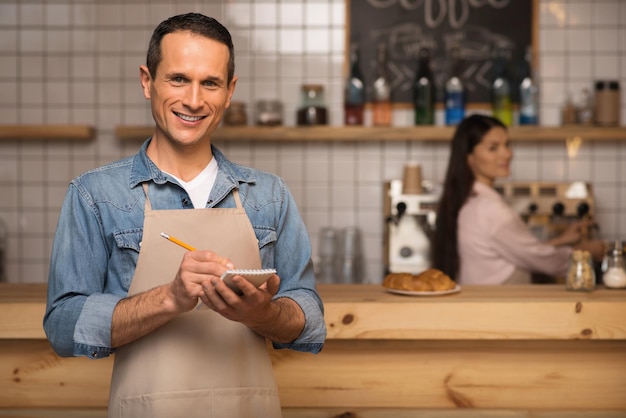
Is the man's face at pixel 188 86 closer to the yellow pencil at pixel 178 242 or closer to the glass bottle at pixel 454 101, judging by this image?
the yellow pencil at pixel 178 242

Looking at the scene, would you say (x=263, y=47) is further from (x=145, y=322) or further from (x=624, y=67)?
(x=145, y=322)

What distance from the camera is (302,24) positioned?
3727mm

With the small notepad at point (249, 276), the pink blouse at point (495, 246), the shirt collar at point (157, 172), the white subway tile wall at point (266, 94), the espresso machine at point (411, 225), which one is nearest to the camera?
the small notepad at point (249, 276)

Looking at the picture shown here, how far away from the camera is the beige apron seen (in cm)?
132

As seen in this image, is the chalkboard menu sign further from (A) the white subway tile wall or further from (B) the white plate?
(B) the white plate

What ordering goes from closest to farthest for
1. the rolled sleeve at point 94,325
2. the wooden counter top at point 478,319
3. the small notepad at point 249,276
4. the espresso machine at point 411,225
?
the small notepad at point 249,276, the rolled sleeve at point 94,325, the wooden counter top at point 478,319, the espresso machine at point 411,225

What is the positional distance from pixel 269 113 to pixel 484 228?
1143 millimetres

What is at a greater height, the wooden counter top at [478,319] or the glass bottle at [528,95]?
the glass bottle at [528,95]

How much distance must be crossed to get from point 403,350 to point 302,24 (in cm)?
206

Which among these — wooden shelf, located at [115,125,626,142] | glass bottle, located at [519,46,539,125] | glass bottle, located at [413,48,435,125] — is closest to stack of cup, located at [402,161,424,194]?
wooden shelf, located at [115,125,626,142]

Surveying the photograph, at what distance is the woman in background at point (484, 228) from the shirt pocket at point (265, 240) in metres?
1.76

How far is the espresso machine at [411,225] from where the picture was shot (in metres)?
3.48

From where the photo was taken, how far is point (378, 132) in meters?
3.55

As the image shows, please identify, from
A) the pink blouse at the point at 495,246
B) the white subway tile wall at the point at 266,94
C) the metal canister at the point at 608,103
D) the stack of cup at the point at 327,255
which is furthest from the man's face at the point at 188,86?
the metal canister at the point at 608,103
